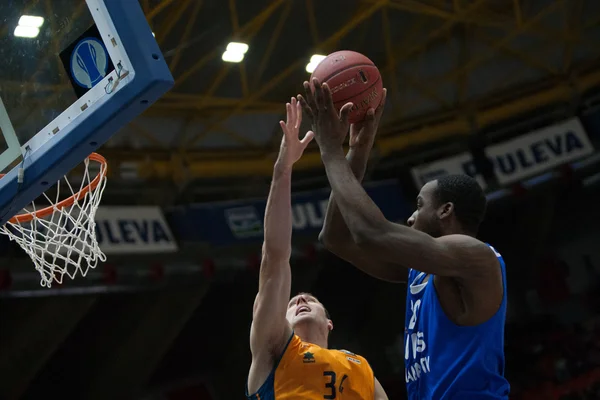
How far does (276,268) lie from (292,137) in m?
0.58

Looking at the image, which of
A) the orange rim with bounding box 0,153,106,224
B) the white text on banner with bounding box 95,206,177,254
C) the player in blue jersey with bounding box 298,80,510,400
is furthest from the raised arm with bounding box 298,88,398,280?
the white text on banner with bounding box 95,206,177,254

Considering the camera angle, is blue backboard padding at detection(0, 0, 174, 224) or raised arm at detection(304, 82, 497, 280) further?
blue backboard padding at detection(0, 0, 174, 224)

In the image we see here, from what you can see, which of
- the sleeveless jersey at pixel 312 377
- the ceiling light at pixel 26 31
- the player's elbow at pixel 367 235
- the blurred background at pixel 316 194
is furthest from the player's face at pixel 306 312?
the blurred background at pixel 316 194

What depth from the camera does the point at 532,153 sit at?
33.2ft

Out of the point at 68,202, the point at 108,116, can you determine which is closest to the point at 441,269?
the point at 108,116

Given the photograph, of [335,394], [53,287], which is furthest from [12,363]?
[335,394]

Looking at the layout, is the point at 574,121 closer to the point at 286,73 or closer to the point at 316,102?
the point at 286,73

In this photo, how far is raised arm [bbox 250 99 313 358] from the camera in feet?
10.7

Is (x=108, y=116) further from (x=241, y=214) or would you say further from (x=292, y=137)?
(x=241, y=214)

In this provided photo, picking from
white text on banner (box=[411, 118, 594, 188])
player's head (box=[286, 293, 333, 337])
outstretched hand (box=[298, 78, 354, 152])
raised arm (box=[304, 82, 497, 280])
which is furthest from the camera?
white text on banner (box=[411, 118, 594, 188])

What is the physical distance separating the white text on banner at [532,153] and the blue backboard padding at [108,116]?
296 inches

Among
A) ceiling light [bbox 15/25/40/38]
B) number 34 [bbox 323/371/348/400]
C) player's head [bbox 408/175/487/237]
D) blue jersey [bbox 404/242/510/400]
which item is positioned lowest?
blue jersey [bbox 404/242/510/400]

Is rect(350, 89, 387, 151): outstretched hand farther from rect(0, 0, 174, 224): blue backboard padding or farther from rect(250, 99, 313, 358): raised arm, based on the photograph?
rect(0, 0, 174, 224): blue backboard padding

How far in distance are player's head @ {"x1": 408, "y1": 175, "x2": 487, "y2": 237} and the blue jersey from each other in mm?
187
